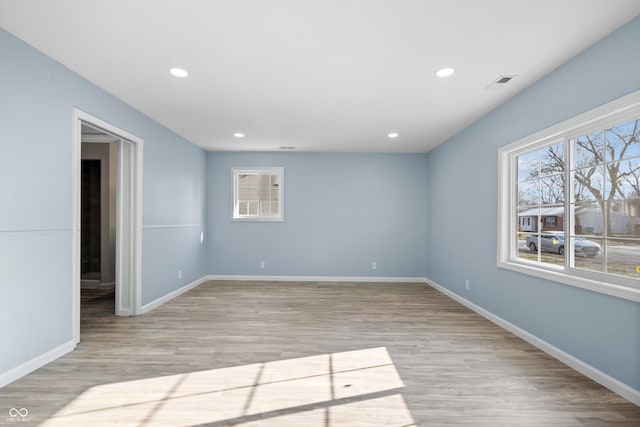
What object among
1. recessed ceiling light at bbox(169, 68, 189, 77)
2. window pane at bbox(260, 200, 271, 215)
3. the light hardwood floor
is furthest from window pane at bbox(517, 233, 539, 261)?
window pane at bbox(260, 200, 271, 215)

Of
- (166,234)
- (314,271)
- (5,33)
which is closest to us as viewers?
(5,33)

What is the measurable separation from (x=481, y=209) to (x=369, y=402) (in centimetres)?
304

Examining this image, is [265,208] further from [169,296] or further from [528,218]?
[528,218]

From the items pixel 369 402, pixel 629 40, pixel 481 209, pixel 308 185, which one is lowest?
pixel 369 402

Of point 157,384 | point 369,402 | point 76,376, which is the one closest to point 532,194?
point 369,402

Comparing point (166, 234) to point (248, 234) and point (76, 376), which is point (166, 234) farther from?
point (76, 376)

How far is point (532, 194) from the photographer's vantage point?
3348 mm

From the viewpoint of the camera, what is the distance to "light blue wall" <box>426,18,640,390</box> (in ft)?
7.10

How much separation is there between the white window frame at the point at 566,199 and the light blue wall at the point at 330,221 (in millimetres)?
2663

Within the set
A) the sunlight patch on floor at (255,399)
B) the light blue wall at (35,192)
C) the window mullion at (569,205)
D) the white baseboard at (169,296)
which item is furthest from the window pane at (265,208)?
the window mullion at (569,205)

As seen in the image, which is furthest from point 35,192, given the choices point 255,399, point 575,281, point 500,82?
point 575,281

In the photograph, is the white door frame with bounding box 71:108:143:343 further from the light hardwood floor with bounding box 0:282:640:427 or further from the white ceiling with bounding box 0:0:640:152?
the white ceiling with bounding box 0:0:640:152

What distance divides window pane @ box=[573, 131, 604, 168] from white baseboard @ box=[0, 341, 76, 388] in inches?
187

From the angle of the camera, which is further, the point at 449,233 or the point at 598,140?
the point at 449,233
